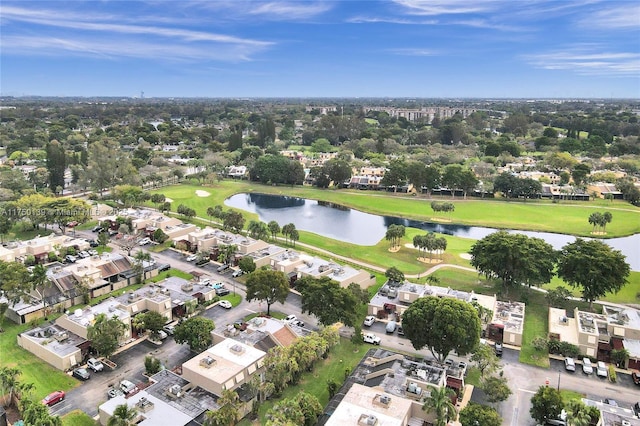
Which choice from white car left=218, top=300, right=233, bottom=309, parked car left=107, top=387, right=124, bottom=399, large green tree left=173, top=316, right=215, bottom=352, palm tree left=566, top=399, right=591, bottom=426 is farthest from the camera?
white car left=218, top=300, right=233, bottom=309

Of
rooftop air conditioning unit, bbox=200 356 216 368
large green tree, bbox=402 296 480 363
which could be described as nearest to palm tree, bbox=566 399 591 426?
large green tree, bbox=402 296 480 363

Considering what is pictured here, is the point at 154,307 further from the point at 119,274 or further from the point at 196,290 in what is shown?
the point at 119,274

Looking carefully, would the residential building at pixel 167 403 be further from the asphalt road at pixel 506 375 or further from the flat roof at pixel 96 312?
the flat roof at pixel 96 312

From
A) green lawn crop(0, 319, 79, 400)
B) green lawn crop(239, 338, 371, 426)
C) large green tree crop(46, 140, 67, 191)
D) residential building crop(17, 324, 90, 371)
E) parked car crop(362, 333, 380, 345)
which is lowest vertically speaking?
green lawn crop(239, 338, 371, 426)

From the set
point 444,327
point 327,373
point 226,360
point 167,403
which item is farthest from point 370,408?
point 167,403

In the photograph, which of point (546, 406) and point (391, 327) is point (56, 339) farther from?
point (546, 406)

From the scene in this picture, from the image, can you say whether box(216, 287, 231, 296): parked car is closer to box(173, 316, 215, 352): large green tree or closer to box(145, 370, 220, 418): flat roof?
box(173, 316, 215, 352): large green tree

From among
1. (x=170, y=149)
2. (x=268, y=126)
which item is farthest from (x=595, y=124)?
(x=170, y=149)
